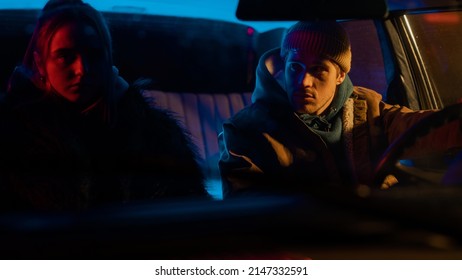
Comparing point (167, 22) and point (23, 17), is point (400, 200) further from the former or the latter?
point (23, 17)

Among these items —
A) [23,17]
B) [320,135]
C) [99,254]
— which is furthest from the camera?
[320,135]

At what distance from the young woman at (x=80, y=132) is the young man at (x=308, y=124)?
0.19 meters

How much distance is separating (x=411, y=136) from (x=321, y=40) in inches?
17.8

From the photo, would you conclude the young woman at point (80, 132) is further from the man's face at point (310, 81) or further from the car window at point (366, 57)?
the car window at point (366, 57)

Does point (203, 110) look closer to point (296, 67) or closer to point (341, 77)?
point (296, 67)

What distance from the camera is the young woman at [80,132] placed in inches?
82.2

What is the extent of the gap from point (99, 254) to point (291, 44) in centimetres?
92

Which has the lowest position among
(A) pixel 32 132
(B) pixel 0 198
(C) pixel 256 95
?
(B) pixel 0 198

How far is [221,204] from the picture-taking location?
2080 mm

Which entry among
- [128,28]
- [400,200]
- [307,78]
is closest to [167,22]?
[128,28]

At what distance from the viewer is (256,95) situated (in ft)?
7.28

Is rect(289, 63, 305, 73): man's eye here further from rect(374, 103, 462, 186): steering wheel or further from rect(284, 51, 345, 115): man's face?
rect(374, 103, 462, 186): steering wheel

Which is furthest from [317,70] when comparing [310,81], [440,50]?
[440,50]

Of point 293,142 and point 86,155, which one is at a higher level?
point 293,142
